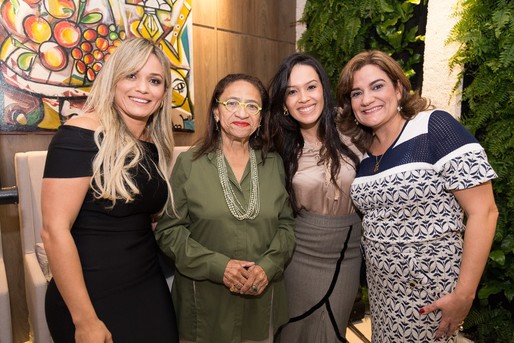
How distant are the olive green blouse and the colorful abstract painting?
138 centimetres

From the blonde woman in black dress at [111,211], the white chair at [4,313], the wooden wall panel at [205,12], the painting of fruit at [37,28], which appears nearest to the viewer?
the blonde woman in black dress at [111,211]

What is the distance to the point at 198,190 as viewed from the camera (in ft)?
5.91

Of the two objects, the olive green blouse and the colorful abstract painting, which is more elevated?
the colorful abstract painting

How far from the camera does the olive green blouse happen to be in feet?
5.83

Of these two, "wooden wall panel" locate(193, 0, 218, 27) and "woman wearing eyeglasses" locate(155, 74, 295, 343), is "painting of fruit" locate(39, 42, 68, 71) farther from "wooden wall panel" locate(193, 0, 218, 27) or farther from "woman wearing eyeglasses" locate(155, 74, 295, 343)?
"woman wearing eyeglasses" locate(155, 74, 295, 343)

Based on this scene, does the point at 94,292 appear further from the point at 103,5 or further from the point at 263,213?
the point at 103,5

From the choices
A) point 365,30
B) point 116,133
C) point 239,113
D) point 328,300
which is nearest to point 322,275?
point 328,300

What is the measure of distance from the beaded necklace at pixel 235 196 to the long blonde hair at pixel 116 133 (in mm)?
295

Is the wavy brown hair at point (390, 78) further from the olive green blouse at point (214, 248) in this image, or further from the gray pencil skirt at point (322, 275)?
the olive green blouse at point (214, 248)

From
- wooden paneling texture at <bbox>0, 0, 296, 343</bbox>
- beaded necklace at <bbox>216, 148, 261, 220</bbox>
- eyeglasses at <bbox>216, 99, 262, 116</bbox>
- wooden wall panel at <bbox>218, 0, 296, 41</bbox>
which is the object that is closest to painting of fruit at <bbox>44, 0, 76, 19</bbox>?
wooden paneling texture at <bbox>0, 0, 296, 343</bbox>

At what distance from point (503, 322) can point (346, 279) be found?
1207 mm

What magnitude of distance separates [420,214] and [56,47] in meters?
2.57

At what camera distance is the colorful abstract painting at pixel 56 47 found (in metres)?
2.50

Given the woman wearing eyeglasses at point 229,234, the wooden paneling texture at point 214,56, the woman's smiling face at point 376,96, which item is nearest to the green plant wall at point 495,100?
the woman's smiling face at point 376,96
